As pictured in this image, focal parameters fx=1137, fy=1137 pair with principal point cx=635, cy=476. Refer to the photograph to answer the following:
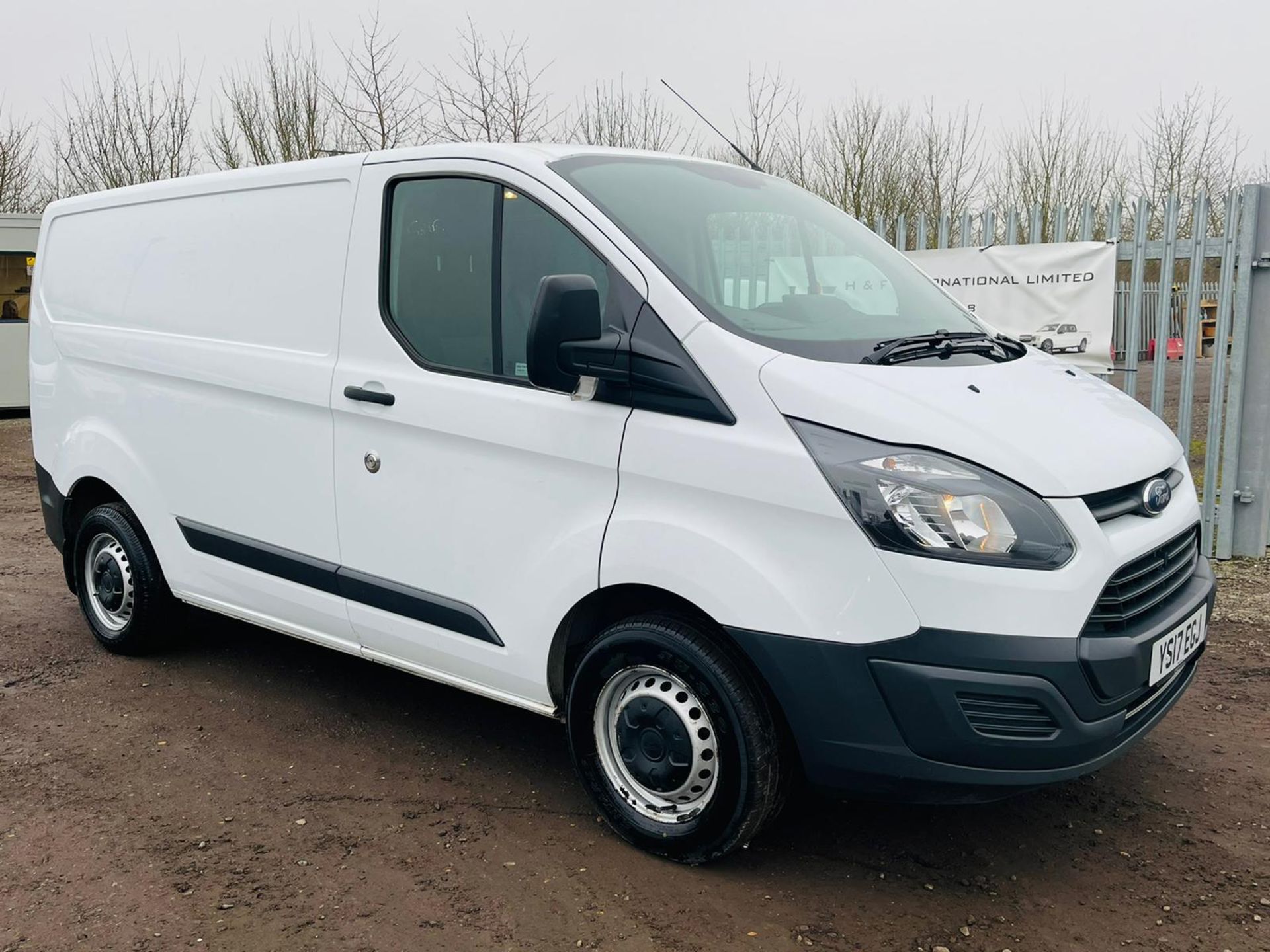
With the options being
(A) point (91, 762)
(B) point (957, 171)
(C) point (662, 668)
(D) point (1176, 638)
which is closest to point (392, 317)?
(C) point (662, 668)

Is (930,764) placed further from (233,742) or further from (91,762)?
(91,762)

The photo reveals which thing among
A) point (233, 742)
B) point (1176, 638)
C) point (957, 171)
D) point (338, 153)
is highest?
point (957, 171)

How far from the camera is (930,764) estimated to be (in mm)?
2777

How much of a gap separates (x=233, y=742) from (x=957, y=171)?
18520 millimetres

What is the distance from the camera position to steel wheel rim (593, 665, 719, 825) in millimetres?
3107

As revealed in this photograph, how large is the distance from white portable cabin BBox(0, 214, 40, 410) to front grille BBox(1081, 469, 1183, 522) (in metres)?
17.2

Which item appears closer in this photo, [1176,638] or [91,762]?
[1176,638]

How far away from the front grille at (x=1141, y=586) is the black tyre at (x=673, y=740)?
88 centimetres

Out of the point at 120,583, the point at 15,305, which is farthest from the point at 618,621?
the point at 15,305

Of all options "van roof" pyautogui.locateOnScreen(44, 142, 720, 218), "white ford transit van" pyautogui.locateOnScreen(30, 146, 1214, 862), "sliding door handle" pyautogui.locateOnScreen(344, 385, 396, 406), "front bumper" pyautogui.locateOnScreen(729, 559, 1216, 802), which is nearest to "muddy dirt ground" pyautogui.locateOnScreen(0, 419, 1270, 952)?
"white ford transit van" pyautogui.locateOnScreen(30, 146, 1214, 862)

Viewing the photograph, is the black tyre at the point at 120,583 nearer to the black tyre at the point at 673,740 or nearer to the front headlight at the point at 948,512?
the black tyre at the point at 673,740

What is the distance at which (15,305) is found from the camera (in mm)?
17141

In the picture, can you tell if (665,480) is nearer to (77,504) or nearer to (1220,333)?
(77,504)

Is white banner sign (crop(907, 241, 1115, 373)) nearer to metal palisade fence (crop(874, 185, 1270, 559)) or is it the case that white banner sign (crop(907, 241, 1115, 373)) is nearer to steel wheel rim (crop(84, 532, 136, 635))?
metal palisade fence (crop(874, 185, 1270, 559))
